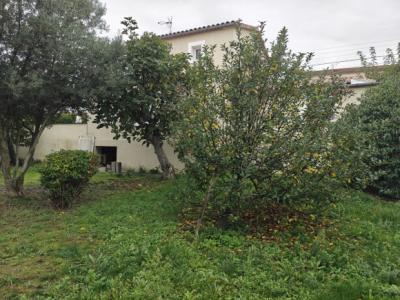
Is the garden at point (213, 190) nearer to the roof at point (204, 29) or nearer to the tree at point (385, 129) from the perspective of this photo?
the tree at point (385, 129)

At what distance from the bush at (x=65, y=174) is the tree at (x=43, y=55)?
1.23 m

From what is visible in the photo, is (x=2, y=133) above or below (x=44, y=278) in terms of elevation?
above

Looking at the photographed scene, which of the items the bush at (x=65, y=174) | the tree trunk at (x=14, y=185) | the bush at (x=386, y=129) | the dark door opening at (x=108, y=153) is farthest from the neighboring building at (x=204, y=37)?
the tree trunk at (x=14, y=185)

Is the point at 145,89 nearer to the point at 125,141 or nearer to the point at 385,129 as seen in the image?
the point at 125,141

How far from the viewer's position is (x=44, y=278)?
14.7 ft

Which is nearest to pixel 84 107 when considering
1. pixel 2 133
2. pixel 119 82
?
pixel 119 82

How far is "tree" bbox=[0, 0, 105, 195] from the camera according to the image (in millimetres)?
7707

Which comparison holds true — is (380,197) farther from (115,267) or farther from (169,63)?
(115,267)

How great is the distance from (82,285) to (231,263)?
5.24 ft

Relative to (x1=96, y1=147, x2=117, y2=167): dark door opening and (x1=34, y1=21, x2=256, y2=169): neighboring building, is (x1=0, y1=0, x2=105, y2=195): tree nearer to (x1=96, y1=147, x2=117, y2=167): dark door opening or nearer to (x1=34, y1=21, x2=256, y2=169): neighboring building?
(x1=34, y1=21, x2=256, y2=169): neighboring building

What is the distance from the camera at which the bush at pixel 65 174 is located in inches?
301

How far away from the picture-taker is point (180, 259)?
470cm

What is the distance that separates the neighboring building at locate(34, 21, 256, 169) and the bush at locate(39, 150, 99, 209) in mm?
4979

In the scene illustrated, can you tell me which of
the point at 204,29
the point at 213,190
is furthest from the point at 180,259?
the point at 204,29
